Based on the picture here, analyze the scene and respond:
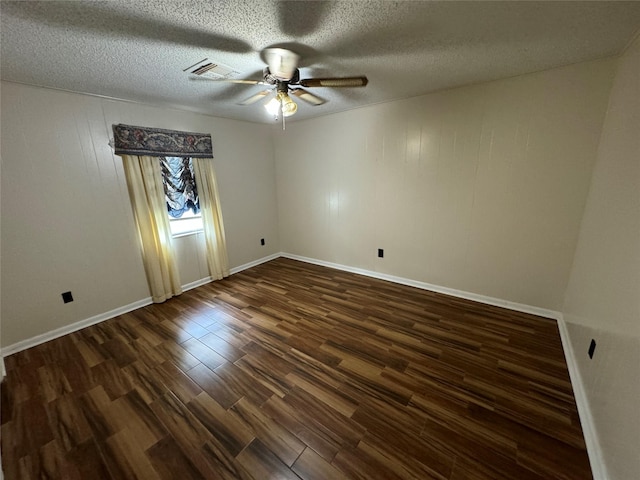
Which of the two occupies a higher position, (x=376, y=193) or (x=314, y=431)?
(x=376, y=193)

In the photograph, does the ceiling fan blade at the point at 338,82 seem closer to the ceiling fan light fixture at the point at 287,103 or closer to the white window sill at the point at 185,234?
the ceiling fan light fixture at the point at 287,103

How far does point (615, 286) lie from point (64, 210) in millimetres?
4178

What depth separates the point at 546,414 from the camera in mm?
1474

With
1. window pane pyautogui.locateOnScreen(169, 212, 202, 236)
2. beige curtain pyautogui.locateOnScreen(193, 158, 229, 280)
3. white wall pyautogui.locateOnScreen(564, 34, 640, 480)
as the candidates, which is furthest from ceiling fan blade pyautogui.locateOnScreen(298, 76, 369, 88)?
window pane pyautogui.locateOnScreen(169, 212, 202, 236)

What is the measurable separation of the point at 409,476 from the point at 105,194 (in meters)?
3.40

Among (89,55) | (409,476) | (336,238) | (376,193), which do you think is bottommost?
(409,476)

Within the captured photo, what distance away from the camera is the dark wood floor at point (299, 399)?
127 cm

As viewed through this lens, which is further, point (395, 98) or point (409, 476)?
point (395, 98)

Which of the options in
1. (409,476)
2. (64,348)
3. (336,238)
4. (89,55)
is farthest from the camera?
(336,238)

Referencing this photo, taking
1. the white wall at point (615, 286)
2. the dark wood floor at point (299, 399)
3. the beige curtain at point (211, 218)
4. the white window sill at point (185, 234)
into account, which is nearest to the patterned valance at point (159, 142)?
the beige curtain at point (211, 218)

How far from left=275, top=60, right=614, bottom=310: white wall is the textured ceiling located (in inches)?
11.8

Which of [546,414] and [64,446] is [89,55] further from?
[546,414]

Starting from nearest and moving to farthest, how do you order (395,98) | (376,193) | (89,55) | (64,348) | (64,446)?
(64,446)
(89,55)
(64,348)
(395,98)
(376,193)

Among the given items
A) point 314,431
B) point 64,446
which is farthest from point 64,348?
point 314,431
